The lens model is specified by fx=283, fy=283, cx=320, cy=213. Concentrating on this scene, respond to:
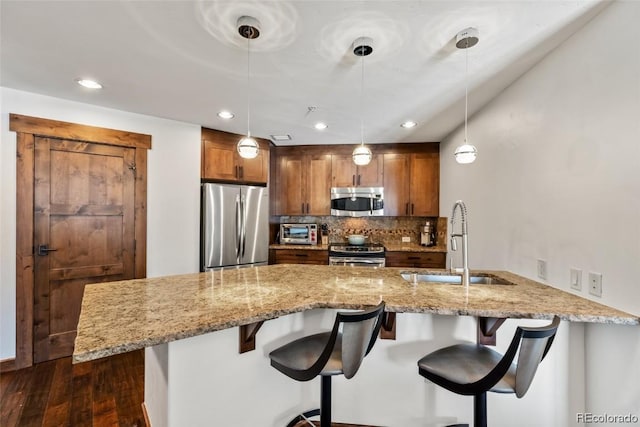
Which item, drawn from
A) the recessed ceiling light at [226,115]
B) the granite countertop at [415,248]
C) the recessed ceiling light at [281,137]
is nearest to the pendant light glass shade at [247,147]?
the recessed ceiling light at [226,115]

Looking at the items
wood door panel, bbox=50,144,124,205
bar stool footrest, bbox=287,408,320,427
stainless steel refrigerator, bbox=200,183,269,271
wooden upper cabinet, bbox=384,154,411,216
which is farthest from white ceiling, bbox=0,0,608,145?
bar stool footrest, bbox=287,408,320,427

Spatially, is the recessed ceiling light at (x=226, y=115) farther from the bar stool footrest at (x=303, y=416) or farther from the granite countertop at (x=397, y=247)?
the bar stool footrest at (x=303, y=416)

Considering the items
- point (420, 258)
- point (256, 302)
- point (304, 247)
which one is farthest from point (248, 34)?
point (420, 258)

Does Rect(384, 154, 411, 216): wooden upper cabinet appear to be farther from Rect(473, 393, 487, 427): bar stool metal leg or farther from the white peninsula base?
Rect(473, 393, 487, 427): bar stool metal leg

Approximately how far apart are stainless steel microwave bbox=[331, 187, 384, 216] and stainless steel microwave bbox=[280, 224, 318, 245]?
0.45 m

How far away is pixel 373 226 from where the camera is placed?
459cm

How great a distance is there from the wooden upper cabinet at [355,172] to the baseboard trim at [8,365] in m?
3.78

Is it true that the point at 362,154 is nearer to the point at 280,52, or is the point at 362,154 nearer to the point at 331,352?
the point at 280,52

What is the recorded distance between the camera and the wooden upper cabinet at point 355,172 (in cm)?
420

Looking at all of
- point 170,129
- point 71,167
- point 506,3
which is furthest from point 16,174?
point 506,3

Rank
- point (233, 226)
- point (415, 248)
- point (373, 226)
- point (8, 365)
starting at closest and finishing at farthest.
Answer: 1. point (8, 365)
2. point (233, 226)
3. point (415, 248)
4. point (373, 226)

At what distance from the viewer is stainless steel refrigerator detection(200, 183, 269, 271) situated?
11.0 feet

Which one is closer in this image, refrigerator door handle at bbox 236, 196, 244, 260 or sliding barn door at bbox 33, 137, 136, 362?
sliding barn door at bbox 33, 137, 136, 362

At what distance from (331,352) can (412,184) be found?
3.41 m
